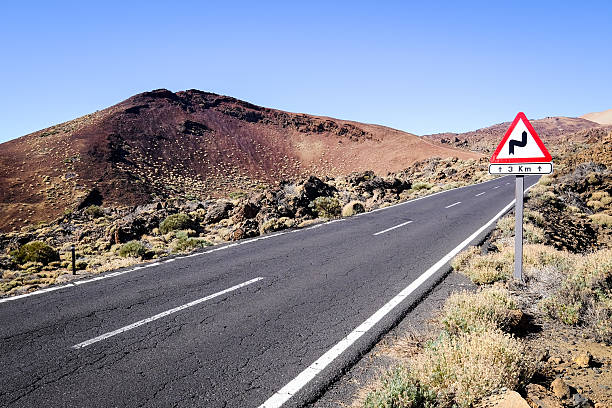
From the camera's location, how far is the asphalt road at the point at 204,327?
355 centimetres

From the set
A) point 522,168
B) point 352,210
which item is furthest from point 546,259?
point 352,210

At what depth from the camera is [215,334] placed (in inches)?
185

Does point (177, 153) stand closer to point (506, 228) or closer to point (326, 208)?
point (326, 208)

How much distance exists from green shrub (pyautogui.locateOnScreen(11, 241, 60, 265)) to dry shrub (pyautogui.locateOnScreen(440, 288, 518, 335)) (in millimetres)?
15988

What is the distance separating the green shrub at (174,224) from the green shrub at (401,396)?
1615cm

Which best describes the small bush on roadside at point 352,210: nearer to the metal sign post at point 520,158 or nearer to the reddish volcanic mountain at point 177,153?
the metal sign post at point 520,158

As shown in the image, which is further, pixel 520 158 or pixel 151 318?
pixel 520 158

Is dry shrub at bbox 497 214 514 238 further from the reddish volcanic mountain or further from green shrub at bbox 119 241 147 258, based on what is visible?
the reddish volcanic mountain

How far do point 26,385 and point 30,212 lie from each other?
3571 centimetres

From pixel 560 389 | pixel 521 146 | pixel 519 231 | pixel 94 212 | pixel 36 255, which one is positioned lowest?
pixel 36 255

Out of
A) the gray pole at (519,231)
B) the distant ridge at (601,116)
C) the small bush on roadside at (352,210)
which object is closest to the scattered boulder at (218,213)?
the small bush on roadside at (352,210)

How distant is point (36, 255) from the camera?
1505 cm

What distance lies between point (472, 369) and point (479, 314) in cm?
147

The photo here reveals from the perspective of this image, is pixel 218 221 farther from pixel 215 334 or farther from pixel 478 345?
pixel 478 345
